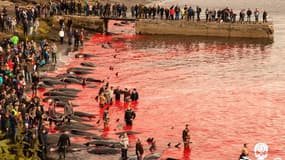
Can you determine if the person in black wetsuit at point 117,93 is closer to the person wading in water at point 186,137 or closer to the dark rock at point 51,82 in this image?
the dark rock at point 51,82

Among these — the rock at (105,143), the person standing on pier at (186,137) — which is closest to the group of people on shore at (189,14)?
the person standing on pier at (186,137)

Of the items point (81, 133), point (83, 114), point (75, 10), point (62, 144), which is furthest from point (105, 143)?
point (75, 10)

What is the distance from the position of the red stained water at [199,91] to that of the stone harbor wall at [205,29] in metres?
1.75

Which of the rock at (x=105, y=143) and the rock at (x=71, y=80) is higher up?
the rock at (x=71, y=80)

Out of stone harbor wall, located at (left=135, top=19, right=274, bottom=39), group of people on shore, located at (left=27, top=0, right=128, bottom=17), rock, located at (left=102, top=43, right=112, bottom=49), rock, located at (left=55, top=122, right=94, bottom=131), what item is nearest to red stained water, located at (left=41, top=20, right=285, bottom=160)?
rock, located at (left=102, top=43, right=112, bottom=49)

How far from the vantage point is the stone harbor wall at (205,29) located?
6575cm

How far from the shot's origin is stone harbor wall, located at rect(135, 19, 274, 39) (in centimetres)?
6575

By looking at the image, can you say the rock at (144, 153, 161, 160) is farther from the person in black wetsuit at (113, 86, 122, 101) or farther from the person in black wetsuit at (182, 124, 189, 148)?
the person in black wetsuit at (113, 86, 122, 101)

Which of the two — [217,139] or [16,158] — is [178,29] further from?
[16,158]

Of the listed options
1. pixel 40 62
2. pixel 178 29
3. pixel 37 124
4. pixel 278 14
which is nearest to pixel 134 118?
pixel 37 124

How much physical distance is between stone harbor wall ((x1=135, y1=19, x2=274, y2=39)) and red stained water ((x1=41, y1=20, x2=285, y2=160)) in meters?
1.75

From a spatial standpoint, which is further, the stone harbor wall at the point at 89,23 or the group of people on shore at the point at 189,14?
the group of people on shore at the point at 189,14

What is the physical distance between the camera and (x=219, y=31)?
66625 mm

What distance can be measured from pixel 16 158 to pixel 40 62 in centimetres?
2325
